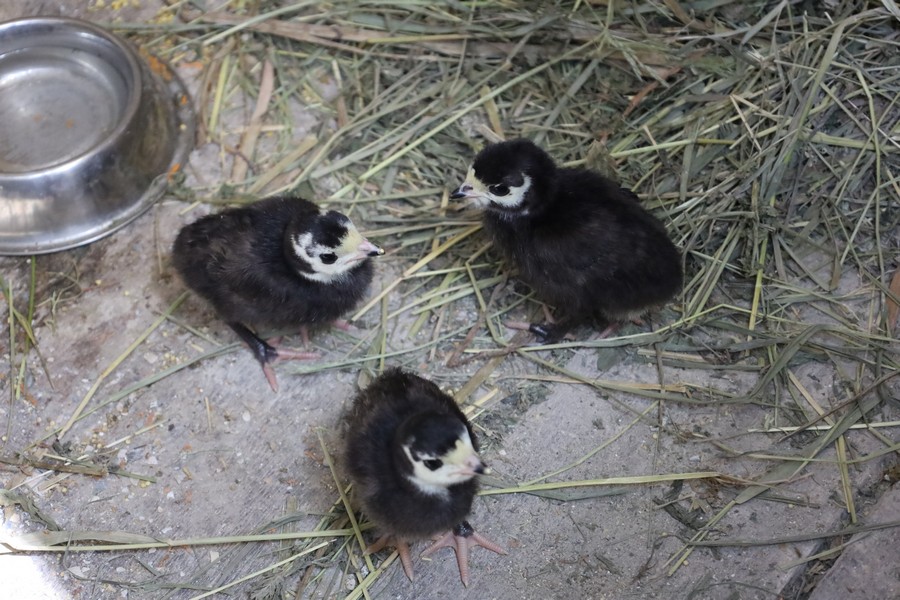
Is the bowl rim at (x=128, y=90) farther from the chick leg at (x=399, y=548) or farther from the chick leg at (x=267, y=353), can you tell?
the chick leg at (x=399, y=548)

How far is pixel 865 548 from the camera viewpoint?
3607 millimetres

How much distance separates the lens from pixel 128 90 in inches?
192

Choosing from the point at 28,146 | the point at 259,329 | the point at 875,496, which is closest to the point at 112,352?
the point at 259,329

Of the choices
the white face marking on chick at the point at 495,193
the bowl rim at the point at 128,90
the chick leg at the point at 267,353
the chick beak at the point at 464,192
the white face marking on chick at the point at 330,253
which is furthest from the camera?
the bowl rim at the point at 128,90

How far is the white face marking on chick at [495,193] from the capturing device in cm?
403

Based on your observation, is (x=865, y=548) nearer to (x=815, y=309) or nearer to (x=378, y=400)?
(x=815, y=309)

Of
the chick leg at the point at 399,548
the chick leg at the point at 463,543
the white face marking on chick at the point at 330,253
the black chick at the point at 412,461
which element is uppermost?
the white face marking on chick at the point at 330,253

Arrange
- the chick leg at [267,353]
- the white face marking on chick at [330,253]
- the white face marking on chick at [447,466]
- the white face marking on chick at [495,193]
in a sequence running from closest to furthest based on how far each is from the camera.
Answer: the white face marking on chick at [447,466] < the white face marking on chick at [330,253] < the white face marking on chick at [495,193] < the chick leg at [267,353]

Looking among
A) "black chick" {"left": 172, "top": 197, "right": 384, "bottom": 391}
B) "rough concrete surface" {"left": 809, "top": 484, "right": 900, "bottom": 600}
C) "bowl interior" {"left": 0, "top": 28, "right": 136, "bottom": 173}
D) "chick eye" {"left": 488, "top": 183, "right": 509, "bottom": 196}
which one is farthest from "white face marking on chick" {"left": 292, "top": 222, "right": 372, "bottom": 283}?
"rough concrete surface" {"left": 809, "top": 484, "right": 900, "bottom": 600}

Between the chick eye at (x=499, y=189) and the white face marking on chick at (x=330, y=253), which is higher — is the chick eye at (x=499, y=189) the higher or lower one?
the higher one

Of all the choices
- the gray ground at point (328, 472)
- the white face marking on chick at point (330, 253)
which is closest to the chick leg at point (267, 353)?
the gray ground at point (328, 472)

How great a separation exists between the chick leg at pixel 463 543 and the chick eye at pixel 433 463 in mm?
579

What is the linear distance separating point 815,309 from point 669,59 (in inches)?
61.6

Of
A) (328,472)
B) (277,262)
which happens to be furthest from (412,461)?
(277,262)
